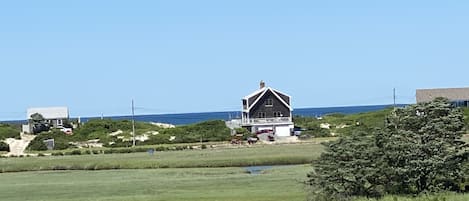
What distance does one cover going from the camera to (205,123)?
116m

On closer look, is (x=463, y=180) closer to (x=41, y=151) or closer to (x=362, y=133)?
(x=362, y=133)

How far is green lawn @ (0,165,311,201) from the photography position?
4191cm

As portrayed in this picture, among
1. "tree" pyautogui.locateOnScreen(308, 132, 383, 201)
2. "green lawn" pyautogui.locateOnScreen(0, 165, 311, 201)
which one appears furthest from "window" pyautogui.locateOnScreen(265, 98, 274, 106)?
"tree" pyautogui.locateOnScreen(308, 132, 383, 201)

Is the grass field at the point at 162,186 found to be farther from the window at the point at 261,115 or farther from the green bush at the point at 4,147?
the window at the point at 261,115

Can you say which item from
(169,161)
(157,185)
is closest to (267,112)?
(169,161)

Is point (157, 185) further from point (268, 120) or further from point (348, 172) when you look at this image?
point (268, 120)

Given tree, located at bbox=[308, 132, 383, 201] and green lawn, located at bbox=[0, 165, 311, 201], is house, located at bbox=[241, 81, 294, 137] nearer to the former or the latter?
green lawn, located at bbox=[0, 165, 311, 201]

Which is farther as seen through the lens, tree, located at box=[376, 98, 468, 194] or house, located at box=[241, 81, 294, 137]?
house, located at box=[241, 81, 294, 137]

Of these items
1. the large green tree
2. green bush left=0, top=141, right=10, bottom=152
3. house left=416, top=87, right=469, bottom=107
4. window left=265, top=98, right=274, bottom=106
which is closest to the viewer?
the large green tree

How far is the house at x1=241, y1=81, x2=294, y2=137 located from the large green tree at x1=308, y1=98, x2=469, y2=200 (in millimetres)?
76703

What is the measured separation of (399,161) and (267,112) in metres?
79.5

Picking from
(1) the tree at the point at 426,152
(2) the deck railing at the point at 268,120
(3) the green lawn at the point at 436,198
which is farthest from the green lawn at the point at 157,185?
(2) the deck railing at the point at 268,120

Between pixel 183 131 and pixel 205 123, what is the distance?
429cm

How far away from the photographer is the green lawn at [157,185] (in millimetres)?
41912
